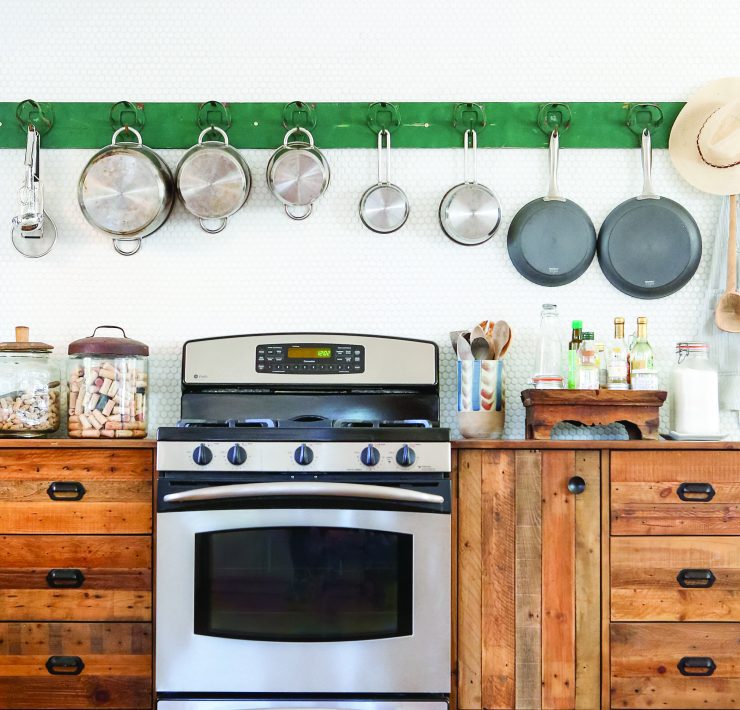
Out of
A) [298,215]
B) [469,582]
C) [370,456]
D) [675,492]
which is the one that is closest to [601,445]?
[675,492]

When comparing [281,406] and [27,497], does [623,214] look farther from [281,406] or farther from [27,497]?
[27,497]

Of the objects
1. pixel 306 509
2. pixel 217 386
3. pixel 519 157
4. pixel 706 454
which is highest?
pixel 519 157

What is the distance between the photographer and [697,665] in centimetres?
217

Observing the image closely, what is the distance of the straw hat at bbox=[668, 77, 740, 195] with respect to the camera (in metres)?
2.61

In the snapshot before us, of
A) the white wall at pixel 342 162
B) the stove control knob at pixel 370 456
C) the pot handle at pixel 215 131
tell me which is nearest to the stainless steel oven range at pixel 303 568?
the stove control knob at pixel 370 456

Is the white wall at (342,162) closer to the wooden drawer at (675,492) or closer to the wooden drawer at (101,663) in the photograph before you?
the wooden drawer at (675,492)

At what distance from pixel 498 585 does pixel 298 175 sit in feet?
4.70

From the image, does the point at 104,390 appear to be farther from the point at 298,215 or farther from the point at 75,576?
the point at 298,215

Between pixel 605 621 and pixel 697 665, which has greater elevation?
pixel 605 621

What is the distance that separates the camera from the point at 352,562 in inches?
82.8

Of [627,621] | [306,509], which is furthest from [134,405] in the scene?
[627,621]

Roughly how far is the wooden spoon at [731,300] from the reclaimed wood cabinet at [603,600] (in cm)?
59

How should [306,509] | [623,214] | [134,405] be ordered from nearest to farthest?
[306,509], [134,405], [623,214]
